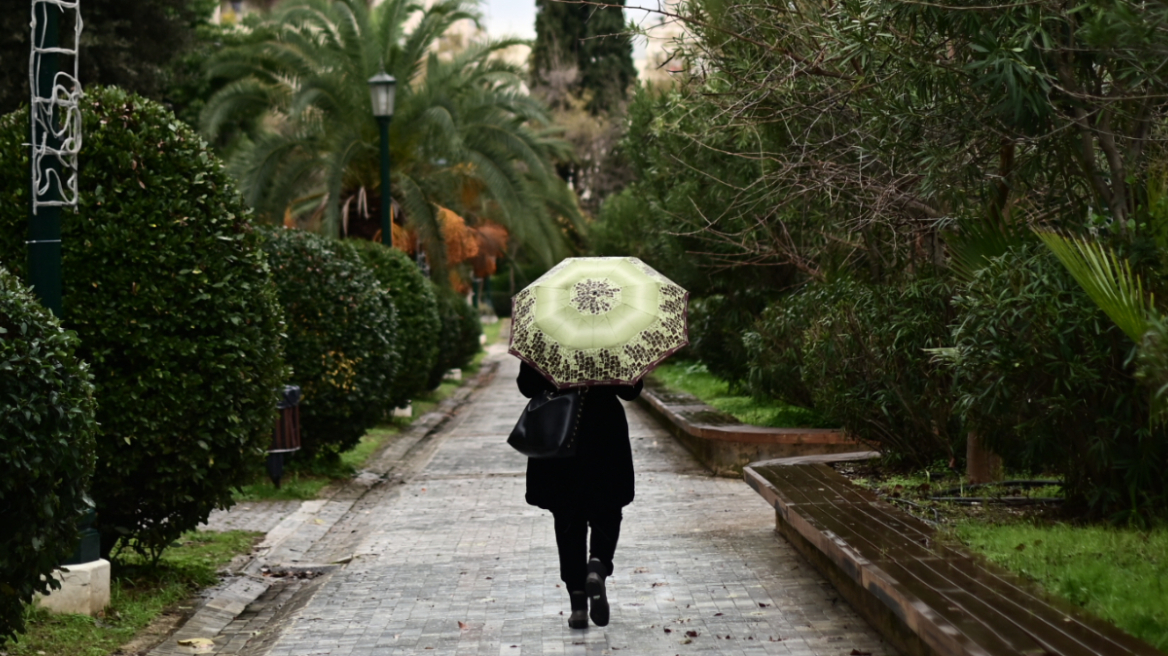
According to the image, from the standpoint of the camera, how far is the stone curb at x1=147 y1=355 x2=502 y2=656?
22.8ft

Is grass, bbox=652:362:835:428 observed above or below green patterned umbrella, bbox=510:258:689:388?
below

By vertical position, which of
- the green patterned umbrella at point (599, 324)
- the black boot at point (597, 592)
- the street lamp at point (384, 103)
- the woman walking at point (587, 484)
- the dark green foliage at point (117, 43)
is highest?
the dark green foliage at point (117, 43)

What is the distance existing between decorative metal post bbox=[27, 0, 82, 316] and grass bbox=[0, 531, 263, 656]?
1619 millimetres

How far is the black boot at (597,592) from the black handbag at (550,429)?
0.60m

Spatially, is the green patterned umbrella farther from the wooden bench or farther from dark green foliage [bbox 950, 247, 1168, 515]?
dark green foliage [bbox 950, 247, 1168, 515]

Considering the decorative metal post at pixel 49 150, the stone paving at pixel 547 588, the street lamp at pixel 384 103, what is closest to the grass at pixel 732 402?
the stone paving at pixel 547 588

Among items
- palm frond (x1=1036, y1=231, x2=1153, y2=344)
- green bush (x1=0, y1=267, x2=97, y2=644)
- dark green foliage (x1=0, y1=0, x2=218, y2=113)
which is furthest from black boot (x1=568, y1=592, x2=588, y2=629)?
dark green foliage (x1=0, y1=0, x2=218, y2=113)

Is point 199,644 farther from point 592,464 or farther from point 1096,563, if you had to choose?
point 1096,563

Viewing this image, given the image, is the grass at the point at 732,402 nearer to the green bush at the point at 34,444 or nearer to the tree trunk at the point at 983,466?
the tree trunk at the point at 983,466

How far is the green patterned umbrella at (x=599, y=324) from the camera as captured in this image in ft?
20.7

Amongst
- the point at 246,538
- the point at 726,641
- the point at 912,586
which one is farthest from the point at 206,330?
the point at 912,586

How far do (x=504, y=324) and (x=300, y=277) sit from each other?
A: 175ft

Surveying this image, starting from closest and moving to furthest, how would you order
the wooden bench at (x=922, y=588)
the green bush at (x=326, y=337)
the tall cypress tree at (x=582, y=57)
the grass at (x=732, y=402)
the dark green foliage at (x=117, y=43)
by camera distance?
1. the wooden bench at (x=922, y=588)
2. the green bush at (x=326, y=337)
3. the grass at (x=732, y=402)
4. the dark green foliage at (x=117, y=43)
5. the tall cypress tree at (x=582, y=57)

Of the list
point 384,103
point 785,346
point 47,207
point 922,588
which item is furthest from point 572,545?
point 384,103
